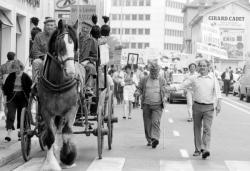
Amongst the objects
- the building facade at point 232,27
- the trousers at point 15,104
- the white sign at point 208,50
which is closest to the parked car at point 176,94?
the white sign at point 208,50

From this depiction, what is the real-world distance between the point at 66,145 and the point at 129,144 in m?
4.08

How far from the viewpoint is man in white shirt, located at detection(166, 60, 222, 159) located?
11.9 m

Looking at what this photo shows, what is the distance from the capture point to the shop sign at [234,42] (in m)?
86.7

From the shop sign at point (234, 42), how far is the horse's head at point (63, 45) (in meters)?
78.2

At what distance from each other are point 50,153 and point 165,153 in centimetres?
337

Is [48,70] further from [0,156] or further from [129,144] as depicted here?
[129,144]

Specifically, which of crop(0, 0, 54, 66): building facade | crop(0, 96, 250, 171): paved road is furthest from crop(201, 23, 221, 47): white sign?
crop(0, 96, 250, 171): paved road

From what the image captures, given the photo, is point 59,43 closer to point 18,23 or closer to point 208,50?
point 18,23

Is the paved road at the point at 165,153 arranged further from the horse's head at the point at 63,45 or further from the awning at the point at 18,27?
the awning at the point at 18,27

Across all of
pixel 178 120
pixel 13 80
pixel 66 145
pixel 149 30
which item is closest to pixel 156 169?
pixel 66 145

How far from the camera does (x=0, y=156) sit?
10.8 metres

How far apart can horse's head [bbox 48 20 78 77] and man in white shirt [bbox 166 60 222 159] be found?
3397 mm

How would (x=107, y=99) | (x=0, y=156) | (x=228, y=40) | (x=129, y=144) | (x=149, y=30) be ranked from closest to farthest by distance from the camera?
(x=0, y=156)
(x=107, y=99)
(x=129, y=144)
(x=228, y=40)
(x=149, y=30)

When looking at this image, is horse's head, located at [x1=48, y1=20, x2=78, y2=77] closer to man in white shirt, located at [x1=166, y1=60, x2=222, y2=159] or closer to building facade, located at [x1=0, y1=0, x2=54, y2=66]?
man in white shirt, located at [x1=166, y1=60, x2=222, y2=159]
